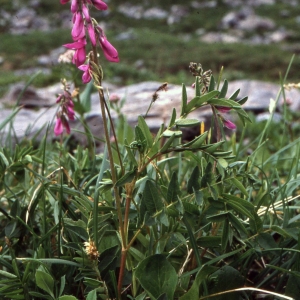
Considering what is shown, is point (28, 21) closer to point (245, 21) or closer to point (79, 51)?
point (245, 21)

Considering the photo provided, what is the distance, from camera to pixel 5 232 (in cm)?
142

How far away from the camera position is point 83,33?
1.04 metres

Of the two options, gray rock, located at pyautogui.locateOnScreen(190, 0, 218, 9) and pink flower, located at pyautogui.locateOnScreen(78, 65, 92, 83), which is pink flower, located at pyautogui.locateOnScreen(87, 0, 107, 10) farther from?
gray rock, located at pyautogui.locateOnScreen(190, 0, 218, 9)

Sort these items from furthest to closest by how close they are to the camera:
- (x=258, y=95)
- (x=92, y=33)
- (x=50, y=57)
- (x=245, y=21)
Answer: (x=245, y=21) → (x=50, y=57) → (x=258, y=95) → (x=92, y=33)

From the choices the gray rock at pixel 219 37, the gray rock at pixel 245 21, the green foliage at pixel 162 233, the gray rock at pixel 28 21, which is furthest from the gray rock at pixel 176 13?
the green foliage at pixel 162 233

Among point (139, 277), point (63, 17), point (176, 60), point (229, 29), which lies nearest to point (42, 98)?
point (139, 277)

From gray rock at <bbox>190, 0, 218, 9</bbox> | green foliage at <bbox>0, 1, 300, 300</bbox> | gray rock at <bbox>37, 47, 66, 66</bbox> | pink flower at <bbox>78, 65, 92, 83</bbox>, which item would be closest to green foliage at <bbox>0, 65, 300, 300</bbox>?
green foliage at <bbox>0, 1, 300, 300</bbox>

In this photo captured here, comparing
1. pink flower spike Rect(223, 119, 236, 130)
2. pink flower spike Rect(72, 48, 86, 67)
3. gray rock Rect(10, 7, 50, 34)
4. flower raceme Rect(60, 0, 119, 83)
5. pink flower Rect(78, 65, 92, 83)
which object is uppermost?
flower raceme Rect(60, 0, 119, 83)

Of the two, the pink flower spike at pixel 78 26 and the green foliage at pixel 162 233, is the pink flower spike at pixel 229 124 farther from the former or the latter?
the pink flower spike at pixel 78 26

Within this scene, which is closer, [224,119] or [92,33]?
[92,33]

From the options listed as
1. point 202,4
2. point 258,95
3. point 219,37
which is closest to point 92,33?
point 258,95

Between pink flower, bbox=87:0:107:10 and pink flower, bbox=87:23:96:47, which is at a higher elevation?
pink flower, bbox=87:0:107:10

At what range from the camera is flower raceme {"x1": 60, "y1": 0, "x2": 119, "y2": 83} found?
1.03m

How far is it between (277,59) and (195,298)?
1177 cm
